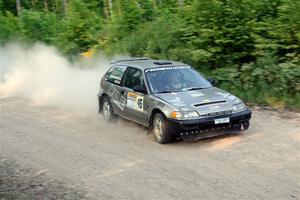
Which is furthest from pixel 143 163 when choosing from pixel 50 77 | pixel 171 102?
pixel 50 77

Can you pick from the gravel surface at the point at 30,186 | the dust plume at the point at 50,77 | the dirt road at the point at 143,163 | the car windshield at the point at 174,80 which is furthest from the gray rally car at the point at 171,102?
the dust plume at the point at 50,77

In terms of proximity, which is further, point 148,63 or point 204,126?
point 148,63

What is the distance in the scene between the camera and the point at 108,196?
7117mm

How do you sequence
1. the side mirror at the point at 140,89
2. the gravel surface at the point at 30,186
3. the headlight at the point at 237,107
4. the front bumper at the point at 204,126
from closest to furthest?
the gravel surface at the point at 30,186
the front bumper at the point at 204,126
the headlight at the point at 237,107
the side mirror at the point at 140,89

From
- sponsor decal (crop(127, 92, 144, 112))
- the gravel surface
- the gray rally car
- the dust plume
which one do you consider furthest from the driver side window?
the gravel surface

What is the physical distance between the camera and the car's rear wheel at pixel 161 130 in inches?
386

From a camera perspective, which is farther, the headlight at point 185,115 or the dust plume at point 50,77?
the dust plume at point 50,77

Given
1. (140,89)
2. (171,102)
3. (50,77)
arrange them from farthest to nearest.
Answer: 1. (50,77)
2. (140,89)
3. (171,102)

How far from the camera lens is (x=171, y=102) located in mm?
9953

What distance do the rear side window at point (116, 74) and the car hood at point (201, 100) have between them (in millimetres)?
1962

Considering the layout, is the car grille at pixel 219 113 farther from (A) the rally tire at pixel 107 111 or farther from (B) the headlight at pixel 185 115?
(A) the rally tire at pixel 107 111

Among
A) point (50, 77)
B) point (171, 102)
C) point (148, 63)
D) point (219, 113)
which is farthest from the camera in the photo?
point (50, 77)

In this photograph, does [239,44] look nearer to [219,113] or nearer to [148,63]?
[148,63]

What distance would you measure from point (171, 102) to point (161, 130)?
0.61 metres
